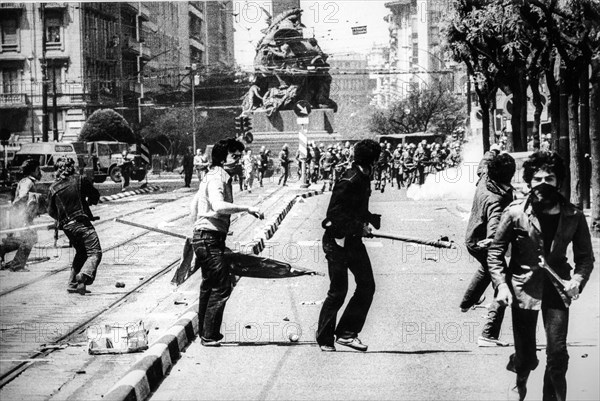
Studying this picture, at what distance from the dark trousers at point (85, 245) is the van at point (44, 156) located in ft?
1.72

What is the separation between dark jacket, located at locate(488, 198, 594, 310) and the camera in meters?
7.55

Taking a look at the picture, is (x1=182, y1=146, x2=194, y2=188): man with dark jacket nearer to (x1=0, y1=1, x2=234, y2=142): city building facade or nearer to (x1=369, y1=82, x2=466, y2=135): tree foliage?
(x1=0, y1=1, x2=234, y2=142): city building facade

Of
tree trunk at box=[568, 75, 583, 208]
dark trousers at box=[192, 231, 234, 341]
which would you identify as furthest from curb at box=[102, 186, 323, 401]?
tree trunk at box=[568, 75, 583, 208]

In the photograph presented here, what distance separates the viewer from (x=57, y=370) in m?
9.54

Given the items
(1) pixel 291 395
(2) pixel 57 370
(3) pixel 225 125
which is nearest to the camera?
(1) pixel 291 395

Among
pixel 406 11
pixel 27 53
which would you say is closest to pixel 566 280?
pixel 406 11

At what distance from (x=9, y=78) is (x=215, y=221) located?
2.70m

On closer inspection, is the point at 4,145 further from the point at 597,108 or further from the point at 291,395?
the point at 597,108

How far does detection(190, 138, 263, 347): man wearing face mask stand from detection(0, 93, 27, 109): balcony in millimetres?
2433

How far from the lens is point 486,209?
29.8 ft

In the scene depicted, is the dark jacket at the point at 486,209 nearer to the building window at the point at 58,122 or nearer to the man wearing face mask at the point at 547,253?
the man wearing face mask at the point at 547,253

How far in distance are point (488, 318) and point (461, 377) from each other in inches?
37.1

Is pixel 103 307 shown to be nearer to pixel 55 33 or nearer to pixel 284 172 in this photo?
pixel 284 172

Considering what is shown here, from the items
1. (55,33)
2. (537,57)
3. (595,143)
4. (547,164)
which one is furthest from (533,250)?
(595,143)
